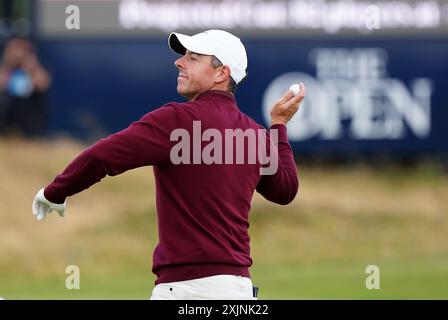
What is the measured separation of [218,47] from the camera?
6547 mm

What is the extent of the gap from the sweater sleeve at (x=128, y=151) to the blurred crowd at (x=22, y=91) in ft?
42.4

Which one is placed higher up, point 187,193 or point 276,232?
point 187,193

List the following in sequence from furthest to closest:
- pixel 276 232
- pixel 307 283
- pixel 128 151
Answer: pixel 276 232 → pixel 307 283 → pixel 128 151

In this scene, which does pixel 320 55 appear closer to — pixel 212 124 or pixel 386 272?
pixel 386 272

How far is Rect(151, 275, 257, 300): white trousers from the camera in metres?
6.27

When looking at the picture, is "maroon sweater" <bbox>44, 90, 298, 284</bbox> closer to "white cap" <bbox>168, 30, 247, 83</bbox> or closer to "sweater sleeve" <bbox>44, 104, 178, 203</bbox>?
"sweater sleeve" <bbox>44, 104, 178, 203</bbox>

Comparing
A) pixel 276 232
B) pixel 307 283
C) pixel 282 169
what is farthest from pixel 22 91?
pixel 282 169

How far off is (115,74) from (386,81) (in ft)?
12.5

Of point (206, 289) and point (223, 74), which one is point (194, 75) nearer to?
point (223, 74)

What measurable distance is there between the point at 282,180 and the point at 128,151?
35.2 inches

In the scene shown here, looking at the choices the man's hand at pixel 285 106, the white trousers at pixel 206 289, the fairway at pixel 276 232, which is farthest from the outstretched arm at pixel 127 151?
the fairway at pixel 276 232

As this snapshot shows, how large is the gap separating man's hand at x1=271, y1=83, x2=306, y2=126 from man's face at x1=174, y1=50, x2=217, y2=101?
0.51 meters

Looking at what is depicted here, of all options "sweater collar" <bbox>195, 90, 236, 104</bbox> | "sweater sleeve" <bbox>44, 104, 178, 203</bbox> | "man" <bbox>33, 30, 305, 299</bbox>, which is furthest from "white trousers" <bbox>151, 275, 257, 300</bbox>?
"sweater collar" <bbox>195, 90, 236, 104</bbox>
